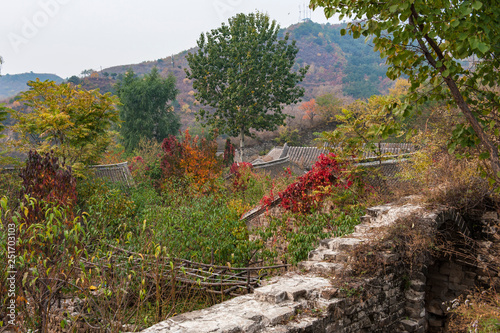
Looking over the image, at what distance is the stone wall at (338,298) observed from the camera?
138 inches

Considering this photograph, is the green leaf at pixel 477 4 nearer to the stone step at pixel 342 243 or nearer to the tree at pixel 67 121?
the stone step at pixel 342 243

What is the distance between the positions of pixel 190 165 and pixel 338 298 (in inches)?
308

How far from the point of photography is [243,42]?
21.7 m

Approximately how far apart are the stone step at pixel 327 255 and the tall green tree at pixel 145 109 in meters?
22.6

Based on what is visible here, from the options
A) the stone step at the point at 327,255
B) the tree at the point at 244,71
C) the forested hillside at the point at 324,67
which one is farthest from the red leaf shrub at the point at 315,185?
the forested hillside at the point at 324,67

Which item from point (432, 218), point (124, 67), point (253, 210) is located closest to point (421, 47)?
point (432, 218)

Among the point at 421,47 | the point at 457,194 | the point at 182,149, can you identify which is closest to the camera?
the point at 421,47

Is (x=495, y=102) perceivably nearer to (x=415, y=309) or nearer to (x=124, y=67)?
(x=415, y=309)

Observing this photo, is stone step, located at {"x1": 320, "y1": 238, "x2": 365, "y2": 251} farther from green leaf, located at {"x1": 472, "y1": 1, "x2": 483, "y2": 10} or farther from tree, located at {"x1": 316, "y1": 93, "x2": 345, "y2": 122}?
tree, located at {"x1": 316, "y1": 93, "x2": 345, "y2": 122}

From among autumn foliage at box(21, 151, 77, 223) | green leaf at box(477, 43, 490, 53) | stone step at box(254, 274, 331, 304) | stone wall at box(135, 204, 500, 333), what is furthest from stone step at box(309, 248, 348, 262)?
autumn foliage at box(21, 151, 77, 223)

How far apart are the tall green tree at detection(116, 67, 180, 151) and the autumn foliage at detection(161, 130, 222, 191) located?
15.1 meters

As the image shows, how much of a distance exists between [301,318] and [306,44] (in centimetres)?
9025

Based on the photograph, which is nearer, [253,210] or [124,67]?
[253,210]

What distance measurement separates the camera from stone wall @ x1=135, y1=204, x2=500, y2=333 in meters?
3.51
